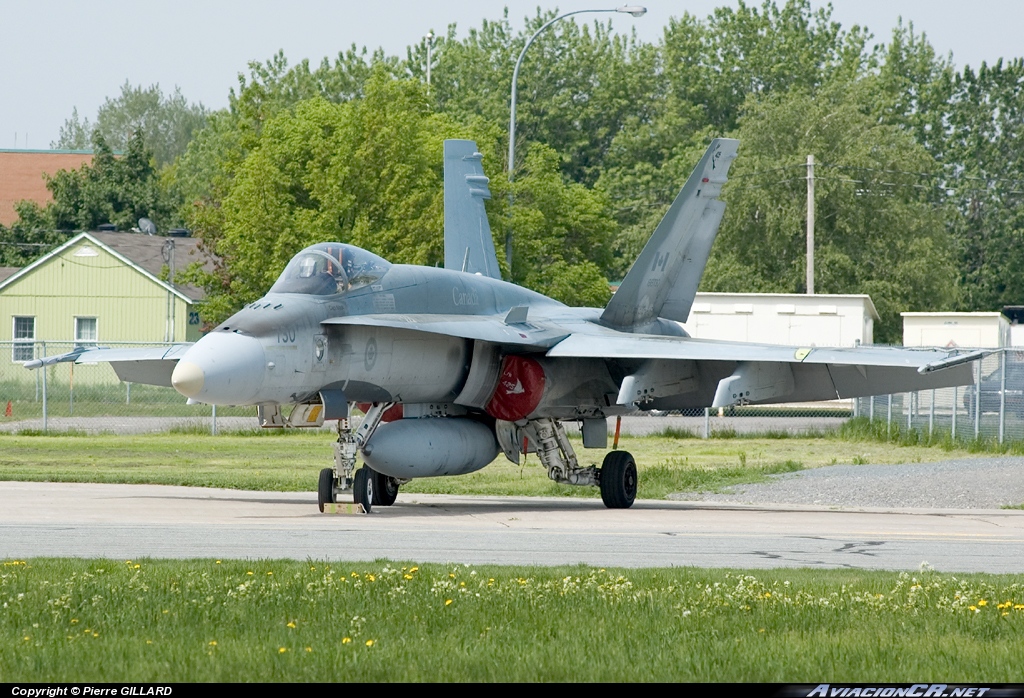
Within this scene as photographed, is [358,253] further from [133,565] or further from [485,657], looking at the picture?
[485,657]

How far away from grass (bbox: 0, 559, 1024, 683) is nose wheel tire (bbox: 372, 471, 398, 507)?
7.18 metres

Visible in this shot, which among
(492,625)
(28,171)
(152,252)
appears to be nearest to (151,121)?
(28,171)

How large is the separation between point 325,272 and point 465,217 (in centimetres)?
655

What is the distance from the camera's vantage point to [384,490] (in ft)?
58.9

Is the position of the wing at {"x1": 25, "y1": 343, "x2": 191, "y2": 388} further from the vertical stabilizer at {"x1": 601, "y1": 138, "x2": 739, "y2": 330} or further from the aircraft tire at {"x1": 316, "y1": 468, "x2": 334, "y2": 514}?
the vertical stabilizer at {"x1": 601, "y1": 138, "x2": 739, "y2": 330}

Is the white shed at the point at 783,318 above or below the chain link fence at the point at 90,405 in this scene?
above

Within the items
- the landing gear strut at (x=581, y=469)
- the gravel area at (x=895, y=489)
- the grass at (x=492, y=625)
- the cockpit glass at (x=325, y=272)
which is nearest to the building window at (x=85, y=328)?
the gravel area at (x=895, y=489)

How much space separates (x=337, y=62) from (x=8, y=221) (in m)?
29.1

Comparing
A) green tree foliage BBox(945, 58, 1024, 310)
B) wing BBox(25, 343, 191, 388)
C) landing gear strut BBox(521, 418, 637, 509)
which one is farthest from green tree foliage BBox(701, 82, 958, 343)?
wing BBox(25, 343, 191, 388)

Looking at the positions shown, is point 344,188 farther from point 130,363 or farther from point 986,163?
point 986,163

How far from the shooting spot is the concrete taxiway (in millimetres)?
12219

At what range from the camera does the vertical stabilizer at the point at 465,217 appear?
22.2m

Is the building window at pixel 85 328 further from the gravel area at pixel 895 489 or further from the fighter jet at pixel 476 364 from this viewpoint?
the gravel area at pixel 895 489

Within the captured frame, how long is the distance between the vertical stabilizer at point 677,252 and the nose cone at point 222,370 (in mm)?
6796
